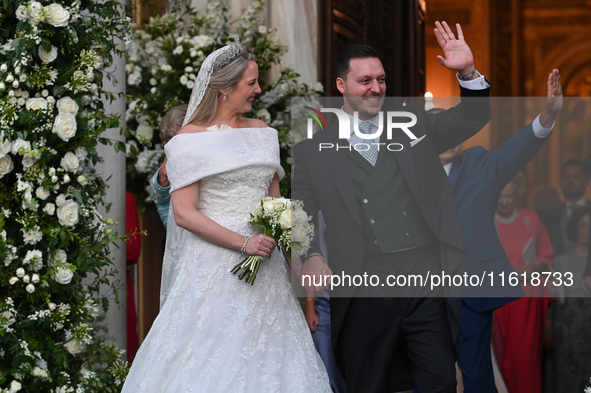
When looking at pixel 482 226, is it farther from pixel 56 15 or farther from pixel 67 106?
pixel 56 15

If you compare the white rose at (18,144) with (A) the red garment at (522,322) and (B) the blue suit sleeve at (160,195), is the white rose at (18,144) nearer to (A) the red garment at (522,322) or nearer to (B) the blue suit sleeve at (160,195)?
(B) the blue suit sleeve at (160,195)

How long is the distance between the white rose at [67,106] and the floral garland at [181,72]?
4.91ft

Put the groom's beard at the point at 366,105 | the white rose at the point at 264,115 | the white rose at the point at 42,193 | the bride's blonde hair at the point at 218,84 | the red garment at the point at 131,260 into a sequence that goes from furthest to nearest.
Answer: the white rose at the point at 264,115
the red garment at the point at 131,260
the groom's beard at the point at 366,105
the white rose at the point at 42,193
the bride's blonde hair at the point at 218,84

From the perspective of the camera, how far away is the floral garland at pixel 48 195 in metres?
3.61

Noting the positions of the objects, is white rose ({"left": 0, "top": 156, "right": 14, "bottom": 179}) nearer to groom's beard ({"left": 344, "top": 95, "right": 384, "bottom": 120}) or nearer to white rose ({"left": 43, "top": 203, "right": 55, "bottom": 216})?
white rose ({"left": 43, "top": 203, "right": 55, "bottom": 216})

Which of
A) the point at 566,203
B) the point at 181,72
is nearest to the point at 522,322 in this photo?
the point at 566,203

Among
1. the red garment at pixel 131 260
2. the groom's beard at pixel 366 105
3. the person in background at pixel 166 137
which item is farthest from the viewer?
the red garment at pixel 131 260

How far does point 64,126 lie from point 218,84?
0.80 meters

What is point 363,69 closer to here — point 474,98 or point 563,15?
point 474,98

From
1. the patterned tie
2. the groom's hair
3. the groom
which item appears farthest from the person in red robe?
the groom's hair

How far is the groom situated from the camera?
3.60 m

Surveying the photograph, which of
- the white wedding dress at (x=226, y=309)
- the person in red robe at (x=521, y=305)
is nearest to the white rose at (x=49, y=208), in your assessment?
the white wedding dress at (x=226, y=309)

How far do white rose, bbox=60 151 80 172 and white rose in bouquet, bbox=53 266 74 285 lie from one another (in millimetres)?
499

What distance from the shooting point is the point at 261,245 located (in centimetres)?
339
